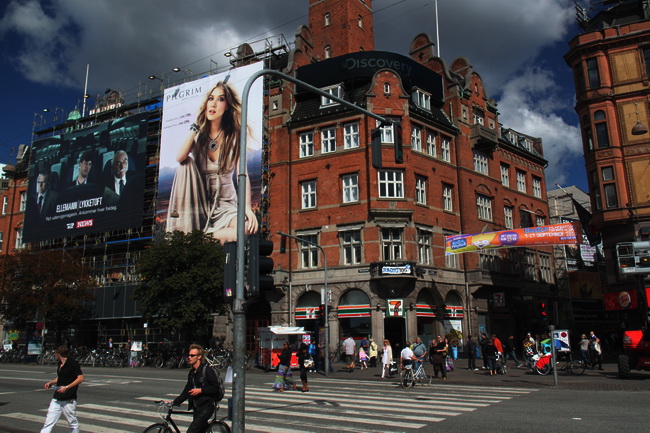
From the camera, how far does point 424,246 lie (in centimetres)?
3503

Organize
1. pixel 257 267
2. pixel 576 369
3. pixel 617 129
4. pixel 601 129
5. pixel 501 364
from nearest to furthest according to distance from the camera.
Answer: pixel 257 267 < pixel 501 364 < pixel 576 369 < pixel 617 129 < pixel 601 129

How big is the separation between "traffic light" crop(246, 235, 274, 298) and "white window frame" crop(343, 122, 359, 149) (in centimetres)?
2763

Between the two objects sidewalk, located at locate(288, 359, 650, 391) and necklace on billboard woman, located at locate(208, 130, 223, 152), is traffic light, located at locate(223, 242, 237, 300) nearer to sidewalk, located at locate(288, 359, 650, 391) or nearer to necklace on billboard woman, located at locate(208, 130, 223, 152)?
sidewalk, located at locate(288, 359, 650, 391)

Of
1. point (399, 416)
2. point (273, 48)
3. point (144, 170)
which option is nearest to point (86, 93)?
point (144, 170)

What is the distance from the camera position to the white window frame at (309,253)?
3578cm

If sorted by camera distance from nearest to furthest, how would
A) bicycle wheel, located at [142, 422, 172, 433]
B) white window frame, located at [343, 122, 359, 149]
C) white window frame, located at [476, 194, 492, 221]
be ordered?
bicycle wheel, located at [142, 422, 172, 433], white window frame, located at [343, 122, 359, 149], white window frame, located at [476, 194, 492, 221]

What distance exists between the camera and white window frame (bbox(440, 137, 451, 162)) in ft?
126

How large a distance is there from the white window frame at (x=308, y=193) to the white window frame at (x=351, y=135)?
356 centimetres

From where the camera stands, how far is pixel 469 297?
3659 cm

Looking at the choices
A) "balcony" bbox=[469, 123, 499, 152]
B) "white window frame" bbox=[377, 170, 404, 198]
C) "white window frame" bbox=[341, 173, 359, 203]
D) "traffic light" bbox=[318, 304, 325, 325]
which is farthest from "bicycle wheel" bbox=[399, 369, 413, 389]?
"balcony" bbox=[469, 123, 499, 152]

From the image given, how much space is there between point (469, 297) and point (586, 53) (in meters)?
17.6

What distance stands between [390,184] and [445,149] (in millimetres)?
7211

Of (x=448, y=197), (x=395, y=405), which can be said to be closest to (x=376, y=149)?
(x=395, y=405)

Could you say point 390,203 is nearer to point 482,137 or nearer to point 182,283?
point 482,137
